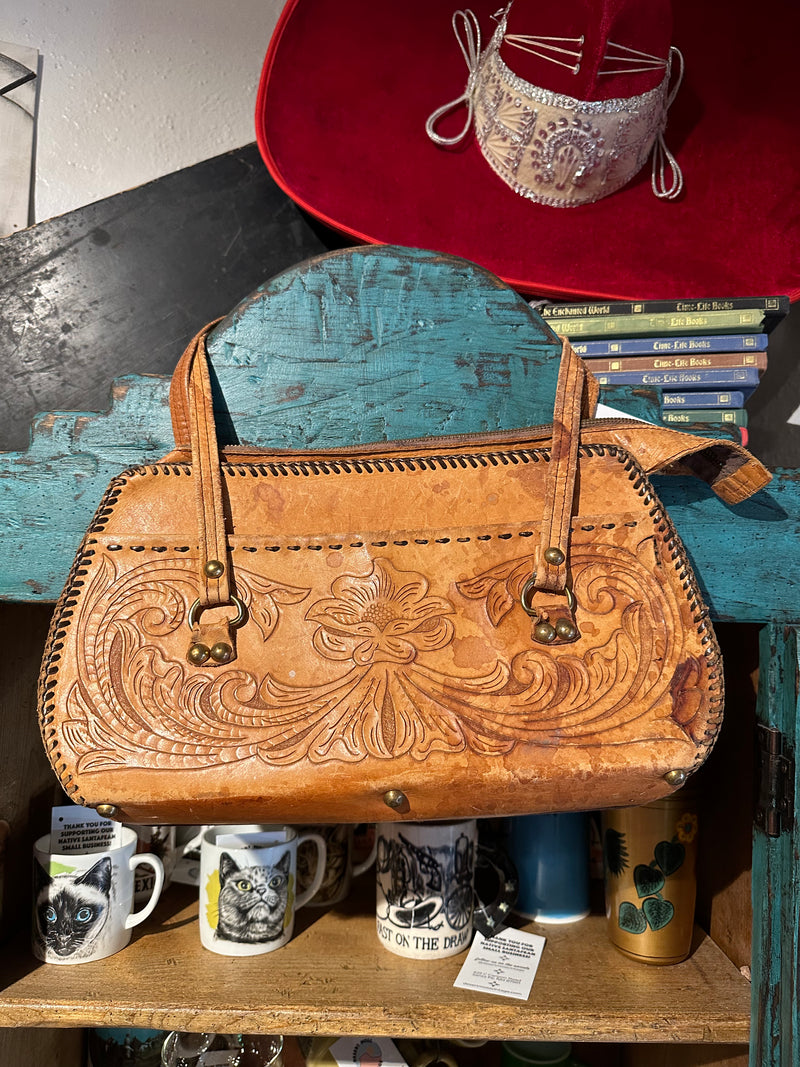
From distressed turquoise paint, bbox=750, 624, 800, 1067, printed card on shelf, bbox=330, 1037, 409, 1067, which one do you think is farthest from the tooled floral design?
printed card on shelf, bbox=330, 1037, 409, 1067

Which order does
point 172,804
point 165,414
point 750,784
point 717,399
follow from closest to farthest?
1. point 172,804
2. point 165,414
3. point 750,784
4. point 717,399

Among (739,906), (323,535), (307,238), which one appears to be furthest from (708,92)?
(739,906)

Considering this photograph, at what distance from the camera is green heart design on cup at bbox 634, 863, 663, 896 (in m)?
0.75

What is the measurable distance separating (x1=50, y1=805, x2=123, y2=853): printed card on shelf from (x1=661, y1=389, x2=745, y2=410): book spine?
0.75 meters

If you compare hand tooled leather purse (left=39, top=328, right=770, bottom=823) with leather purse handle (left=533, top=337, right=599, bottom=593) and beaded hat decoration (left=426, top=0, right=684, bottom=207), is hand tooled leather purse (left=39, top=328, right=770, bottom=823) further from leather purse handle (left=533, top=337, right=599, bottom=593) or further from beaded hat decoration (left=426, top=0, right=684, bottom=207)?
beaded hat decoration (left=426, top=0, right=684, bottom=207)

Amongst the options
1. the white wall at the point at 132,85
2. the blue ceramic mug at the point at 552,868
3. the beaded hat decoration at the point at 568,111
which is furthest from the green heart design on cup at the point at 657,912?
the white wall at the point at 132,85

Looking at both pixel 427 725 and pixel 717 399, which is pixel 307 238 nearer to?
pixel 717 399

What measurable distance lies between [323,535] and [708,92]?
78cm

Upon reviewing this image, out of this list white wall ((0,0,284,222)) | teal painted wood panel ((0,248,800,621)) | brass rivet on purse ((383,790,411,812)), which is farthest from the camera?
white wall ((0,0,284,222))

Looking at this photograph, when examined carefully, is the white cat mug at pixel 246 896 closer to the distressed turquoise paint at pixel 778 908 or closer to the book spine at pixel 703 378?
the distressed turquoise paint at pixel 778 908

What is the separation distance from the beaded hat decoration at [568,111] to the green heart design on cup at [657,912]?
785 mm

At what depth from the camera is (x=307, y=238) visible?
42.2 inches

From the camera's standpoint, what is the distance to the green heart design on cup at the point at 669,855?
76 centimetres

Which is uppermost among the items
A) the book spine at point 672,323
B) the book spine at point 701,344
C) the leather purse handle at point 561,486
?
the book spine at point 672,323
